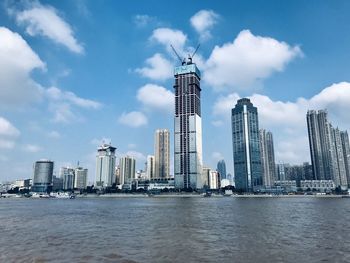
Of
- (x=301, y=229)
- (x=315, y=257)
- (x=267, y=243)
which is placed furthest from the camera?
(x=301, y=229)

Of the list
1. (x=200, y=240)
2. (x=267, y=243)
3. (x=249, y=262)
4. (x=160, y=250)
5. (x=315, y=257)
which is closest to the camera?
(x=249, y=262)

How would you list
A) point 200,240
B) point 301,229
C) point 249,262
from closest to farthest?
point 249,262 → point 200,240 → point 301,229

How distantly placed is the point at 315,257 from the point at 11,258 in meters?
25.9

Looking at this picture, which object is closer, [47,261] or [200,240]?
[47,261]

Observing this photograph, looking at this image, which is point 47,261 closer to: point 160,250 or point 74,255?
point 74,255

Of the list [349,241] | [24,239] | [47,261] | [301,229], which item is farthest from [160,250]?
[301,229]

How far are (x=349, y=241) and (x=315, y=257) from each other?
11.0 metres

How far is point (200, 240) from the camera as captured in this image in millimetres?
36250

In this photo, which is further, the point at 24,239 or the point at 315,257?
the point at 24,239

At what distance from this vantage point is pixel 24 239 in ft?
122

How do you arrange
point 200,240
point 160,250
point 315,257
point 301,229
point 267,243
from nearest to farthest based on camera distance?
point 315,257, point 160,250, point 267,243, point 200,240, point 301,229

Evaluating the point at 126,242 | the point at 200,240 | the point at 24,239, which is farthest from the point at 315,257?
the point at 24,239

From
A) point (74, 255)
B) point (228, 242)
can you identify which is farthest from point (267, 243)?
point (74, 255)

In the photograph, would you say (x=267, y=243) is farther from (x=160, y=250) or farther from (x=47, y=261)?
(x=47, y=261)
